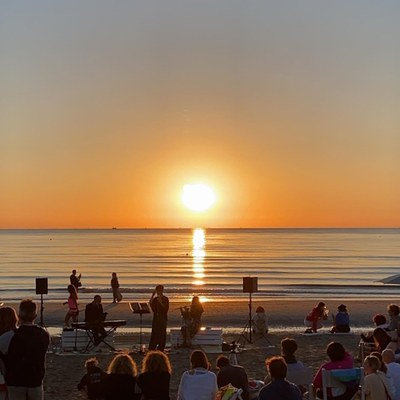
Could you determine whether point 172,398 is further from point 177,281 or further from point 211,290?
point 177,281

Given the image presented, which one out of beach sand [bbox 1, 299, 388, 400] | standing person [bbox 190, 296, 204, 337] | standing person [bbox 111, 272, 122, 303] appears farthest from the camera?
standing person [bbox 111, 272, 122, 303]

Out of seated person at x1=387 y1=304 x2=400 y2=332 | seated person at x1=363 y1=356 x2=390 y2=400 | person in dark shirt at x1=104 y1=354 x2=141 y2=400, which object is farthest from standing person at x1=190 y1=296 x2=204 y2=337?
person in dark shirt at x1=104 y1=354 x2=141 y2=400

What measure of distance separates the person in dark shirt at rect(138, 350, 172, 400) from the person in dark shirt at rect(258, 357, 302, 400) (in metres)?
0.95

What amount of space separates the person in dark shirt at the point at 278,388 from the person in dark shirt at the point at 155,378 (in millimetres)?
946

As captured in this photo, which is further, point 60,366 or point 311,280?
point 311,280

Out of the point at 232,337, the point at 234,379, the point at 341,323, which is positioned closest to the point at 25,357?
the point at 234,379

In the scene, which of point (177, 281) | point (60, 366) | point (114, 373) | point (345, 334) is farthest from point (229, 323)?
point (177, 281)

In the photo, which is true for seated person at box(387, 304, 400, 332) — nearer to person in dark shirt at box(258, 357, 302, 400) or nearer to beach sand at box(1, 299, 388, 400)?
beach sand at box(1, 299, 388, 400)

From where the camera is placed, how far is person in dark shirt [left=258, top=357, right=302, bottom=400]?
6820mm

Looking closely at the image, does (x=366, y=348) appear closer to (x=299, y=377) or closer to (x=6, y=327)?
(x=299, y=377)

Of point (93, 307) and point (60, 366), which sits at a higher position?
point (93, 307)

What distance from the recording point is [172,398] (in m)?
10.8

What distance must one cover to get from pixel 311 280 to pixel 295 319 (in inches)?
966

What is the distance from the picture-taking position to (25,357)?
6.42 meters
